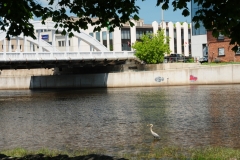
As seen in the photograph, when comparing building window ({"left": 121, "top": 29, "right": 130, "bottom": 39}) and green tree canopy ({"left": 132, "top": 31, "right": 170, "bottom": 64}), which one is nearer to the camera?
green tree canopy ({"left": 132, "top": 31, "right": 170, "bottom": 64})

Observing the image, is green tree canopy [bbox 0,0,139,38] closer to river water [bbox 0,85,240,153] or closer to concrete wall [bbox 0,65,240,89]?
river water [bbox 0,85,240,153]

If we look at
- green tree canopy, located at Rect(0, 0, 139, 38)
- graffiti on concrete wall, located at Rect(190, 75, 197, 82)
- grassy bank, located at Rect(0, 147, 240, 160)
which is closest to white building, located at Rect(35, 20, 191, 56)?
graffiti on concrete wall, located at Rect(190, 75, 197, 82)

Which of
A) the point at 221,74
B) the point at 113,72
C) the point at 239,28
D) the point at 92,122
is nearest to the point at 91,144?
the point at 92,122

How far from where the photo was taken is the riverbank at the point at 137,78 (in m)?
73.2

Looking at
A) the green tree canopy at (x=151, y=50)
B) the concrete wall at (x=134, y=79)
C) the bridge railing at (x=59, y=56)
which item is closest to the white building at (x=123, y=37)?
the concrete wall at (x=134, y=79)

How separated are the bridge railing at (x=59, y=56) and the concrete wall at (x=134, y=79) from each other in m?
3.97

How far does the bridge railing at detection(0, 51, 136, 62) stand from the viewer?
6950 centimetres

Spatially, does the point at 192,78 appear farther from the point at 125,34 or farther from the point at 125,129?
the point at 125,34

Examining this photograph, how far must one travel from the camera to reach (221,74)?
72938 millimetres

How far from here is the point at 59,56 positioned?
244ft

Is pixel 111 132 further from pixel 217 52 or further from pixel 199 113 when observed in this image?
pixel 217 52

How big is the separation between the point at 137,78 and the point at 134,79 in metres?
0.63

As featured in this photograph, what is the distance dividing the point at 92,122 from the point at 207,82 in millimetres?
44818

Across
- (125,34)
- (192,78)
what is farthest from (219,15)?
(125,34)
